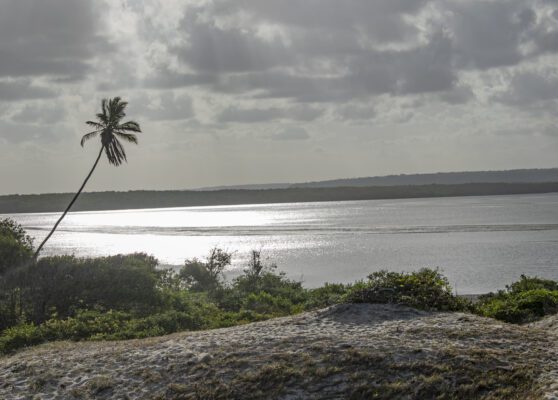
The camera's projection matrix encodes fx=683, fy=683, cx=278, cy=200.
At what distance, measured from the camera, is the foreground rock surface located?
1250cm

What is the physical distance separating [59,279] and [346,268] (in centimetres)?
3639

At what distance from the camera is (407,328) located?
50.4ft

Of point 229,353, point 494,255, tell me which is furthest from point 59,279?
point 494,255

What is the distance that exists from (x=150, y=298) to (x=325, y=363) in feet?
49.0

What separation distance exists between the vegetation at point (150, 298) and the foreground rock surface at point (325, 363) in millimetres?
1660

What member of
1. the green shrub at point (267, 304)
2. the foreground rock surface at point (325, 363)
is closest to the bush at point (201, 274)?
the green shrub at point (267, 304)

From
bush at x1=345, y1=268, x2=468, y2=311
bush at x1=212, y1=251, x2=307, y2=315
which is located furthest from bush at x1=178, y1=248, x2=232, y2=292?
bush at x1=345, y1=268, x2=468, y2=311

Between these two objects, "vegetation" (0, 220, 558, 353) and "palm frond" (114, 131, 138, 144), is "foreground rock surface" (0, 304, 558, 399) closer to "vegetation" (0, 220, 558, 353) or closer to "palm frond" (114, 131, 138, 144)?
"vegetation" (0, 220, 558, 353)

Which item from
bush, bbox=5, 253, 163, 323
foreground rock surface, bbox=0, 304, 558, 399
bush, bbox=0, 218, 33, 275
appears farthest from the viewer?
bush, bbox=0, 218, 33, 275

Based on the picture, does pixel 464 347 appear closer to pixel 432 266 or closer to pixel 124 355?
pixel 124 355

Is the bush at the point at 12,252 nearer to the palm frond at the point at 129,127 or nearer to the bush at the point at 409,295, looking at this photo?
the palm frond at the point at 129,127

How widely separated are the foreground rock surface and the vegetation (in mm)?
1660

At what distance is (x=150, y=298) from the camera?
1070 inches

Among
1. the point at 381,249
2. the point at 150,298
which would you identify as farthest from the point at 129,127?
the point at 381,249
